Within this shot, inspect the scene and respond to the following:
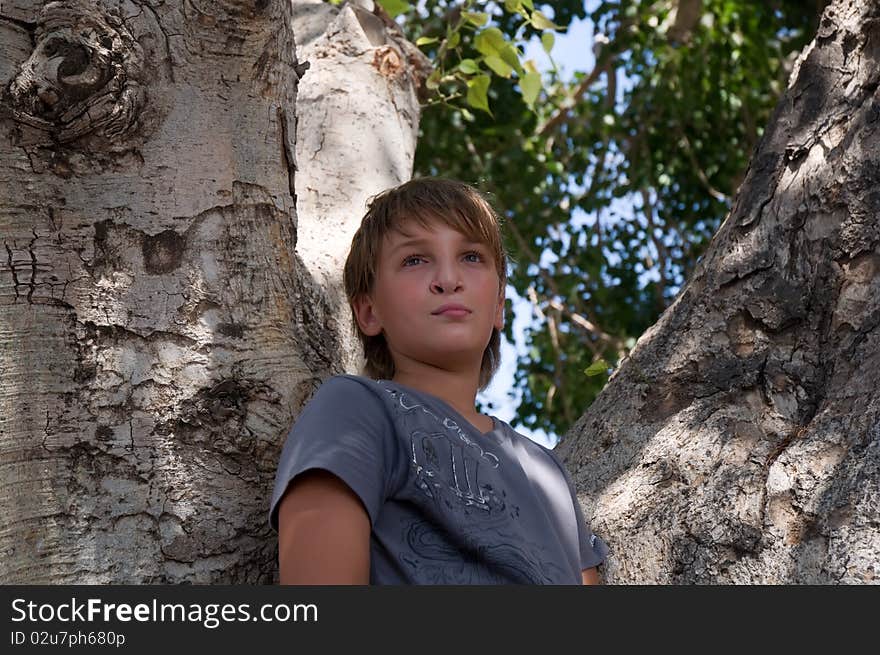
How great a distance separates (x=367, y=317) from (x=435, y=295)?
19 centimetres

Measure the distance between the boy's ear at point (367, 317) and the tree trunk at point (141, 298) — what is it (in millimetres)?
129

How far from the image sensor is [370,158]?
259cm

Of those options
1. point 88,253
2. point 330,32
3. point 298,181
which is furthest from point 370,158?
point 88,253

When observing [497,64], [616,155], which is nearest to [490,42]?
[497,64]

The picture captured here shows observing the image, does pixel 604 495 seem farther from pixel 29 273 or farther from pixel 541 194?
pixel 541 194

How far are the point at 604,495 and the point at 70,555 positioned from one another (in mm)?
893

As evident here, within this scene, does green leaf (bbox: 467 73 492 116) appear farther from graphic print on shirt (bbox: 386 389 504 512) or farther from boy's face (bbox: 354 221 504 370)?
graphic print on shirt (bbox: 386 389 504 512)

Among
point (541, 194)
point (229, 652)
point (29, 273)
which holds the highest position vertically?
point (541, 194)

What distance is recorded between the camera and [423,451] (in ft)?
5.04

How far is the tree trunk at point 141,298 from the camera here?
150cm

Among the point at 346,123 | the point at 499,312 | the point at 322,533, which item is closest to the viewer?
the point at 322,533

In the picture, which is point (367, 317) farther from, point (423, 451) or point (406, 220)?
point (423, 451)

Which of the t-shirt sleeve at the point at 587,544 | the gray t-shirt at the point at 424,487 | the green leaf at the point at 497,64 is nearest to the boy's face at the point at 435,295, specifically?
the gray t-shirt at the point at 424,487

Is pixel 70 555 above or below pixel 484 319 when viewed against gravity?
below
